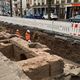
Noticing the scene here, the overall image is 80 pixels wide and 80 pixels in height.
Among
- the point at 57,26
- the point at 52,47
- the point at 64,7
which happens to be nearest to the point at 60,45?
the point at 52,47

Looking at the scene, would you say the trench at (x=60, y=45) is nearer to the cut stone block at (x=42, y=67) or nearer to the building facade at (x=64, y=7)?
the cut stone block at (x=42, y=67)

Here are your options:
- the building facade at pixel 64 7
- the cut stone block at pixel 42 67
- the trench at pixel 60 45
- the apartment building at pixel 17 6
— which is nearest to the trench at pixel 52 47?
the trench at pixel 60 45

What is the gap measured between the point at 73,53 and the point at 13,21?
1345 centimetres

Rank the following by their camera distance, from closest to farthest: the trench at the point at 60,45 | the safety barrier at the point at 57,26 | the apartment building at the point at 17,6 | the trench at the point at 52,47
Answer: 1. the trench at the point at 52,47
2. the trench at the point at 60,45
3. the safety barrier at the point at 57,26
4. the apartment building at the point at 17,6

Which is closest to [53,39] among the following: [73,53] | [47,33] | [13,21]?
[47,33]

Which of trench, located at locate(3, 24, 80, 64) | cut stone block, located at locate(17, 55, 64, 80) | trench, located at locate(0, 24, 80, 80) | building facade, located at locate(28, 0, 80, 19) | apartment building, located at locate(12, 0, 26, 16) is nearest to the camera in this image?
cut stone block, located at locate(17, 55, 64, 80)

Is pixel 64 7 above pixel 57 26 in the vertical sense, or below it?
above

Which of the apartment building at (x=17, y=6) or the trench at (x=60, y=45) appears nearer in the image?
the trench at (x=60, y=45)

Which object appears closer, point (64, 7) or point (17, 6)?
point (64, 7)

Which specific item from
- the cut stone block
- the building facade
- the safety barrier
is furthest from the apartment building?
the cut stone block

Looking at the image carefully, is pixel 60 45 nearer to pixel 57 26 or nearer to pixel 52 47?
pixel 52 47

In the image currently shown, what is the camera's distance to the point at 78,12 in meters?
37.9

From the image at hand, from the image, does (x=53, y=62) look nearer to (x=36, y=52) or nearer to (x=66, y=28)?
(x=36, y=52)

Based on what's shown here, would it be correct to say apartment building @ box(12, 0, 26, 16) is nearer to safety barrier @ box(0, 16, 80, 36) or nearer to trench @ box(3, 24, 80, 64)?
safety barrier @ box(0, 16, 80, 36)
